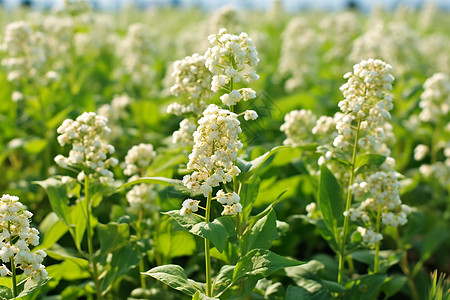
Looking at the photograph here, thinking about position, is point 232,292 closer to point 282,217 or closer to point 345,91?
point 345,91

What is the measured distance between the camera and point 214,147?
3053 mm

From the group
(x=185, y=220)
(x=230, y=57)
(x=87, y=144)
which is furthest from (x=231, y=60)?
(x=87, y=144)

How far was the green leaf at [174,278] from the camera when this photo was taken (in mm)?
3164

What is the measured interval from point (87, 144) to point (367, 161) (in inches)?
80.9

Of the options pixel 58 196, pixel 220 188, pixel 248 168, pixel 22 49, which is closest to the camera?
pixel 248 168

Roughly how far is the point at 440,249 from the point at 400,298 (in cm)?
91

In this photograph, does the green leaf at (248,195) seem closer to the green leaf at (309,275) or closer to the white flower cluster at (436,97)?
the green leaf at (309,275)

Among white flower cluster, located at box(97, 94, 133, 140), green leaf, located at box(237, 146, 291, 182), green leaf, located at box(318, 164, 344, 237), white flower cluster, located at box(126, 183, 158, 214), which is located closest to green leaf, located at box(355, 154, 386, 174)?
green leaf, located at box(318, 164, 344, 237)

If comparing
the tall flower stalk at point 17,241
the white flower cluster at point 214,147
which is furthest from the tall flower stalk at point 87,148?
the white flower cluster at point 214,147

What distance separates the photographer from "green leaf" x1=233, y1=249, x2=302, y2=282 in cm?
310

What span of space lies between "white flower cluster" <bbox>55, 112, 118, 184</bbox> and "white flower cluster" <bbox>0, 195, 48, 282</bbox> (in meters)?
0.80

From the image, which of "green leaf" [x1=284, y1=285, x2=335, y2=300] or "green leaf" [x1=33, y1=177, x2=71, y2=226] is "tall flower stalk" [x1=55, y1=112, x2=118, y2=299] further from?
"green leaf" [x1=284, y1=285, x2=335, y2=300]

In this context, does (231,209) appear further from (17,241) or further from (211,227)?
(17,241)

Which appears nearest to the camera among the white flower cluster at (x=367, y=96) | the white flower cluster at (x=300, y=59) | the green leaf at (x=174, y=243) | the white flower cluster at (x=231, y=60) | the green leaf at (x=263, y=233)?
the white flower cluster at (x=231, y=60)
